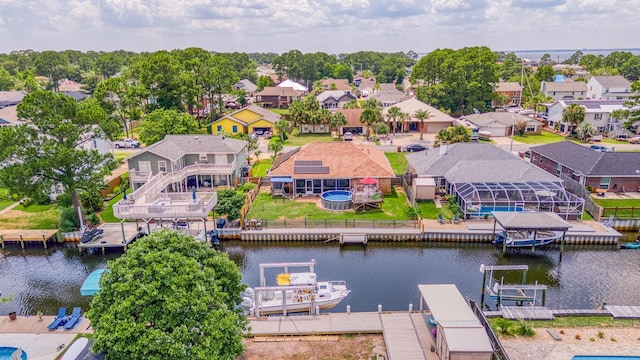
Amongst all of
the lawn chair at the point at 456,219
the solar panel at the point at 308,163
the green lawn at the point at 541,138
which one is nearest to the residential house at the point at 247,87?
the green lawn at the point at 541,138

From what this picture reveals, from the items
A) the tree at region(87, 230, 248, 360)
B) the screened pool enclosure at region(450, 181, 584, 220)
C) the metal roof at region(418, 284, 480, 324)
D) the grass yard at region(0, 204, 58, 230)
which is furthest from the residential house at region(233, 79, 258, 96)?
the tree at region(87, 230, 248, 360)

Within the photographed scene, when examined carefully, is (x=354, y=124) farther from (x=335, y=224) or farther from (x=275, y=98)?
(x=335, y=224)

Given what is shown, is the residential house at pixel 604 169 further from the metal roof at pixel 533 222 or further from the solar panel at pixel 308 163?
the solar panel at pixel 308 163

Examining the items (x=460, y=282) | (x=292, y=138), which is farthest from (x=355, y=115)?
(x=460, y=282)

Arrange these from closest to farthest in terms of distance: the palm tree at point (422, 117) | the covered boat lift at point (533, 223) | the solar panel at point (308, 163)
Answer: the covered boat lift at point (533, 223), the solar panel at point (308, 163), the palm tree at point (422, 117)

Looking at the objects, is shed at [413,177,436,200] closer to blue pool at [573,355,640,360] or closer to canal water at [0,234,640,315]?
canal water at [0,234,640,315]
